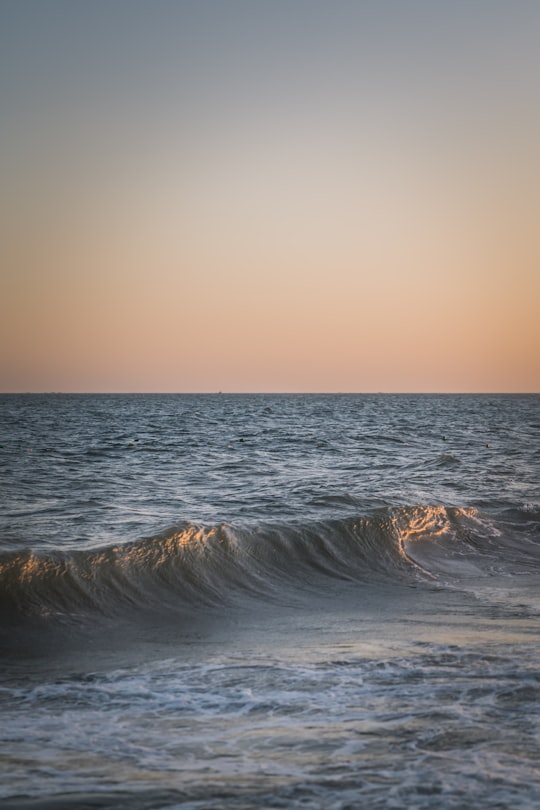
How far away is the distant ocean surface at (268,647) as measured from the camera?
4.89 meters

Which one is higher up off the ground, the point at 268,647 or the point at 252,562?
the point at 252,562

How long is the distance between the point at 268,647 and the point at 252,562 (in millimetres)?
4767

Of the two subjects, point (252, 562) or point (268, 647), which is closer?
point (268, 647)

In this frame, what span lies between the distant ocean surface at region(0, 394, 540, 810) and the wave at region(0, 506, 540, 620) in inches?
1.9

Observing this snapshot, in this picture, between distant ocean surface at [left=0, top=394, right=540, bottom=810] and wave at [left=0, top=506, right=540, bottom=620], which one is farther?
wave at [left=0, top=506, right=540, bottom=620]

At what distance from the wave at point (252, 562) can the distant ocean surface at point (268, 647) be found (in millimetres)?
47

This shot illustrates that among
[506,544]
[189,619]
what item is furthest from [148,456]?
[189,619]

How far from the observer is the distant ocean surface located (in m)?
4.89

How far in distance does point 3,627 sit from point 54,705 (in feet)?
11.2

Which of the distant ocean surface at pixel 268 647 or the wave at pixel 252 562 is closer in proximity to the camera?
the distant ocean surface at pixel 268 647

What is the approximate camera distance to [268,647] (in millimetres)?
8281

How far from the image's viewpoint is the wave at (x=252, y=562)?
1084cm

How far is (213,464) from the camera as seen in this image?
29.4 metres

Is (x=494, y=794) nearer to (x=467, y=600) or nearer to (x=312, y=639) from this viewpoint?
(x=312, y=639)
